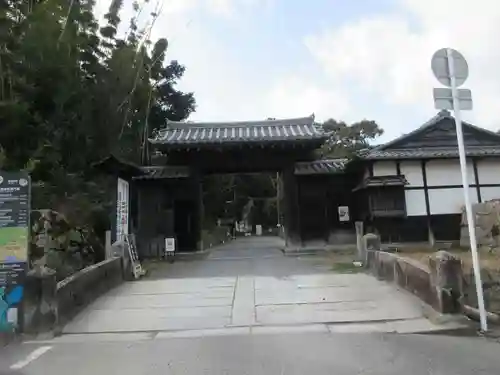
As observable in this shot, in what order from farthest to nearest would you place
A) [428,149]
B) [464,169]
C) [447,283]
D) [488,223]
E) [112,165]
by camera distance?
[428,149]
[112,165]
[488,223]
[447,283]
[464,169]

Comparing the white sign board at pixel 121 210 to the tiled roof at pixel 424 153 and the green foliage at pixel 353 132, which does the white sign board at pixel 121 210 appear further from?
the green foliage at pixel 353 132

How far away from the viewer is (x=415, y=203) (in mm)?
15984

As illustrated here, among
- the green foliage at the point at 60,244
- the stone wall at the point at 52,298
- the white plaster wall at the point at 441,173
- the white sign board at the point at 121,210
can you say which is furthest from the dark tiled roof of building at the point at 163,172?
the white plaster wall at the point at 441,173

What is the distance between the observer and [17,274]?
6.57 metres

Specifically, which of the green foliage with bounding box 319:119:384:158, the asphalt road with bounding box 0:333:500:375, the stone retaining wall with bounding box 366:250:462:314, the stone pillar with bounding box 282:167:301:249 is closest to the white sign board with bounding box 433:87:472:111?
the stone retaining wall with bounding box 366:250:462:314

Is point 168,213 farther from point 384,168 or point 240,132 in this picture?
point 384,168

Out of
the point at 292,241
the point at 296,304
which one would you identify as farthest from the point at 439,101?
the point at 292,241

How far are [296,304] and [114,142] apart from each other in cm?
1216

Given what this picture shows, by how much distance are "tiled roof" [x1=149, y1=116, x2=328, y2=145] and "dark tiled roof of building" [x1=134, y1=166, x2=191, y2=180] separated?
1056mm

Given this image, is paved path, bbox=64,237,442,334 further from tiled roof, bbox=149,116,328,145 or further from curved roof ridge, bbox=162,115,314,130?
curved roof ridge, bbox=162,115,314,130

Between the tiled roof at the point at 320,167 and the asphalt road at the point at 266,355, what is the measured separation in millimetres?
10904

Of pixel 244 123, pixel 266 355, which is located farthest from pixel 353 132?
pixel 266 355

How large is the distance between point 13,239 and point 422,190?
518 inches

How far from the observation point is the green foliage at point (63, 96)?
41.6ft
